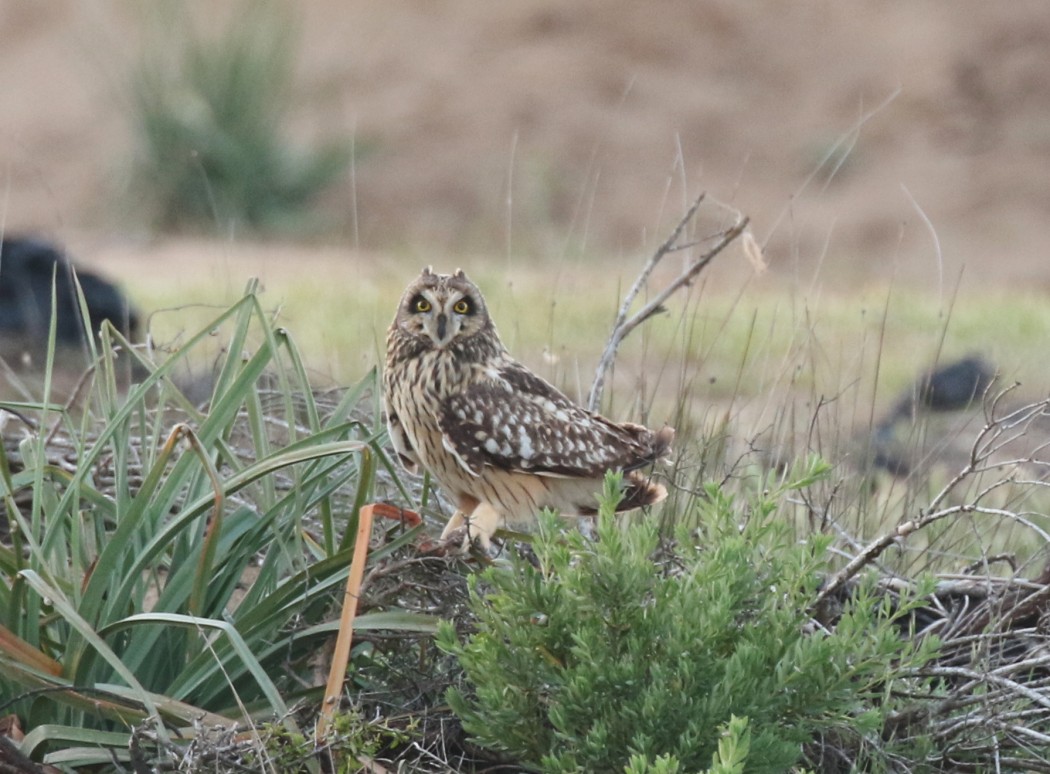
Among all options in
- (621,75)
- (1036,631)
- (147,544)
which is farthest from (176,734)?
(621,75)

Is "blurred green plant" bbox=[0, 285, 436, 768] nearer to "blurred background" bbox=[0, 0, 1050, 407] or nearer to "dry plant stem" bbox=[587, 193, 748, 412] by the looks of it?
"dry plant stem" bbox=[587, 193, 748, 412]

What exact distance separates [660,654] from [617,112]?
1148 centimetres

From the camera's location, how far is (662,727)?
8.28ft

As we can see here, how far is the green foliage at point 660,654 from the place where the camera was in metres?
2.48

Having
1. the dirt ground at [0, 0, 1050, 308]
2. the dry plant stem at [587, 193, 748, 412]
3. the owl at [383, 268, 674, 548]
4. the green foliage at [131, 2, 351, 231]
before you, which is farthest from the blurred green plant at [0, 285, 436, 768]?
the dirt ground at [0, 0, 1050, 308]

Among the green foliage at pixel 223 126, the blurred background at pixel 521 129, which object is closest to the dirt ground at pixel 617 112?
the blurred background at pixel 521 129

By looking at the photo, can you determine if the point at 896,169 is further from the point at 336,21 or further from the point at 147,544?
the point at 147,544

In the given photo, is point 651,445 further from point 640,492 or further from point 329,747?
point 329,747

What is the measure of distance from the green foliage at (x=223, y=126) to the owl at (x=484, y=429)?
8897 mm

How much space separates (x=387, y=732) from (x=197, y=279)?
736 centimetres

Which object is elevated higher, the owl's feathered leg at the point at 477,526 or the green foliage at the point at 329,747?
the owl's feathered leg at the point at 477,526

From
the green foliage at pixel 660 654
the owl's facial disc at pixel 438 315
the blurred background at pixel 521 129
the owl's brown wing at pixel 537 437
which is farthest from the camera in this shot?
the blurred background at pixel 521 129

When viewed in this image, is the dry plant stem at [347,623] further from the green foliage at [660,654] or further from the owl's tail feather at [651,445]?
the owl's tail feather at [651,445]

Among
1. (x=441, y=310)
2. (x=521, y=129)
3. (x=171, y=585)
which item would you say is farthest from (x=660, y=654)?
(x=521, y=129)
